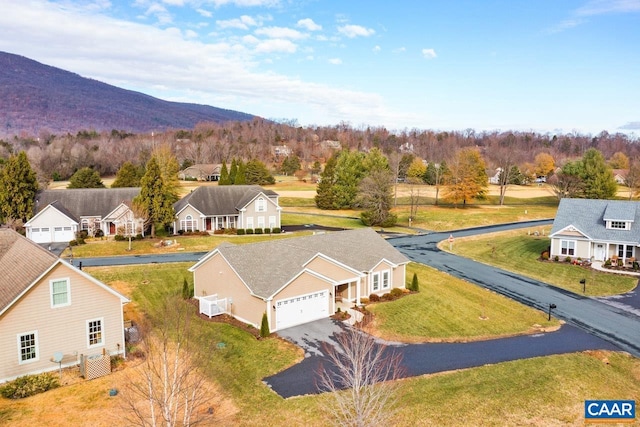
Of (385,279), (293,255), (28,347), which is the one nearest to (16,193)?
(293,255)

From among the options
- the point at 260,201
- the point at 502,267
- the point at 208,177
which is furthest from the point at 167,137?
the point at 502,267

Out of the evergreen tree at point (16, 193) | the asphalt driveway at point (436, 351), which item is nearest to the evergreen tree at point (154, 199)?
the evergreen tree at point (16, 193)

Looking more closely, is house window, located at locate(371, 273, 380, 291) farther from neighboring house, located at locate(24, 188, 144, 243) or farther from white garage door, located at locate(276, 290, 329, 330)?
neighboring house, located at locate(24, 188, 144, 243)

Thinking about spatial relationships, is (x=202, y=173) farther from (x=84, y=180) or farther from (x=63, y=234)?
(x=63, y=234)

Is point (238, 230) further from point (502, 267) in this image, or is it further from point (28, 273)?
point (28, 273)

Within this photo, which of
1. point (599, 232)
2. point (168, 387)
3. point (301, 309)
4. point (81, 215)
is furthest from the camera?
point (81, 215)

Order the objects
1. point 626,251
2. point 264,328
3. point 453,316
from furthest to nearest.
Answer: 1. point 626,251
2. point 453,316
3. point 264,328

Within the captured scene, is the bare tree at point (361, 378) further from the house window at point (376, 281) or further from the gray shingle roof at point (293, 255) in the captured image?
the house window at point (376, 281)
